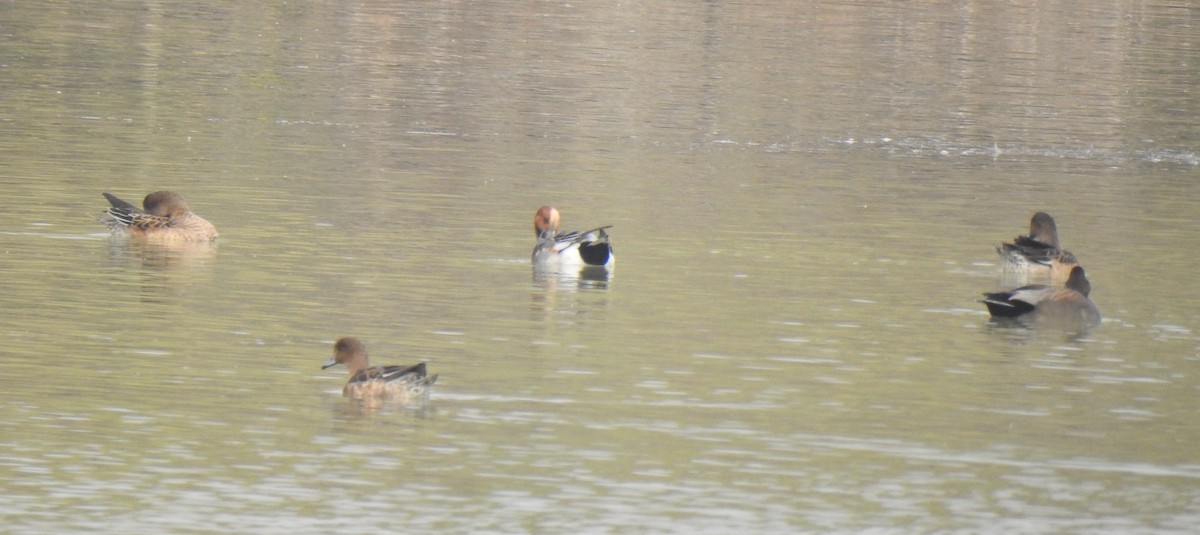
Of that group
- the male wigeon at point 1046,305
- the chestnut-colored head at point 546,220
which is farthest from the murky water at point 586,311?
the chestnut-colored head at point 546,220

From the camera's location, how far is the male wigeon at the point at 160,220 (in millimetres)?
20766

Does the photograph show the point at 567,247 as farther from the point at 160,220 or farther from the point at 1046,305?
the point at 1046,305

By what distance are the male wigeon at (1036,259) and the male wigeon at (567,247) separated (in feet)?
12.0

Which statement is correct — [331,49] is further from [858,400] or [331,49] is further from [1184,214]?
[858,400]

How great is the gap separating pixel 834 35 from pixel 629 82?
51.4ft

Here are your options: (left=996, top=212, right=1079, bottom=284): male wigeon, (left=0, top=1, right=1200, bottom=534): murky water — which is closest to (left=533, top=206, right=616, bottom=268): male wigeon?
(left=0, top=1, right=1200, bottom=534): murky water

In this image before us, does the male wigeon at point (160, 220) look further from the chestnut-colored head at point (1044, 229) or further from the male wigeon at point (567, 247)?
the chestnut-colored head at point (1044, 229)

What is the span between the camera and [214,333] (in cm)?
1633

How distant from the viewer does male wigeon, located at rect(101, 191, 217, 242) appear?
68.1 ft

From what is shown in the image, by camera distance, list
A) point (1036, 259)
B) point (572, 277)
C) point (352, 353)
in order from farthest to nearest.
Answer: point (1036, 259)
point (572, 277)
point (352, 353)

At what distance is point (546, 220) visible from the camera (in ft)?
67.3

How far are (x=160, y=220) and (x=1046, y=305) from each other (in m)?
8.25

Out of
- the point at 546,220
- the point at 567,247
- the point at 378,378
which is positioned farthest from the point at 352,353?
the point at 546,220

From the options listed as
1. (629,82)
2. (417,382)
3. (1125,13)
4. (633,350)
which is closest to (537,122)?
(629,82)
